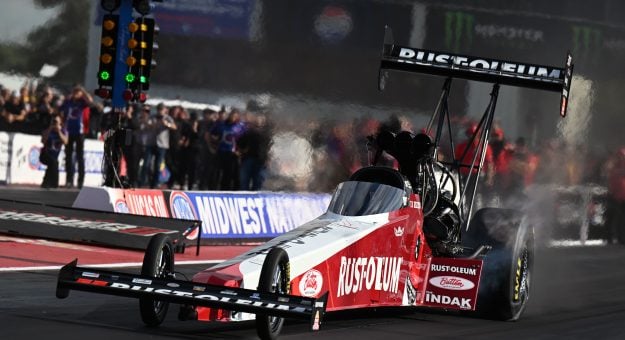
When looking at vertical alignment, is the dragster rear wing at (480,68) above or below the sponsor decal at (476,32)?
→ below

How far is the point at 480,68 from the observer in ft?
45.8

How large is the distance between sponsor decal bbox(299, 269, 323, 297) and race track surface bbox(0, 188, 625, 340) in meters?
0.36

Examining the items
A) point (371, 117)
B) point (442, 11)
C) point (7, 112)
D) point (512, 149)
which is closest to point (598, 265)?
point (512, 149)

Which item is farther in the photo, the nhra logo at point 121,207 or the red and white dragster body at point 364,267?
the nhra logo at point 121,207

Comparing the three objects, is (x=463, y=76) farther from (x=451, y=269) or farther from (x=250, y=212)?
(x=250, y=212)

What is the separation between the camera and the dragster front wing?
9.08 m

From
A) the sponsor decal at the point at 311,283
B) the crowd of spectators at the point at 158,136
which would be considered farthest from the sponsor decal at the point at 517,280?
the crowd of spectators at the point at 158,136

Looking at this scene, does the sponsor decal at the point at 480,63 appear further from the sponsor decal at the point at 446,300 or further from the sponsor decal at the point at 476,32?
the sponsor decal at the point at 476,32

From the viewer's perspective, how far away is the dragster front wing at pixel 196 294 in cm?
908

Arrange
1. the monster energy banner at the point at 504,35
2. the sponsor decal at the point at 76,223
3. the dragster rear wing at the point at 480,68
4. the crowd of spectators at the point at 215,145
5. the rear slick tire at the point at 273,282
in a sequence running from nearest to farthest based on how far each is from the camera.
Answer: the rear slick tire at the point at 273,282, the dragster rear wing at the point at 480,68, the sponsor decal at the point at 76,223, the crowd of spectators at the point at 215,145, the monster energy banner at the point at 504,35

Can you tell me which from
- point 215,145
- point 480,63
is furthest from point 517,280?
point 215,145

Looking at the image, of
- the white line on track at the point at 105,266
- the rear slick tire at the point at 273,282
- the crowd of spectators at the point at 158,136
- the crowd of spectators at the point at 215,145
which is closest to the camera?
the rear slick tire at the point at 273,282

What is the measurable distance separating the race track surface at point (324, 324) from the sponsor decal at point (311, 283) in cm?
36

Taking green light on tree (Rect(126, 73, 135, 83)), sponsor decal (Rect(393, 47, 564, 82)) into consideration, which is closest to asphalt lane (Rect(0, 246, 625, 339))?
sponsor decal (Rect(393, 47, 564, 82))
